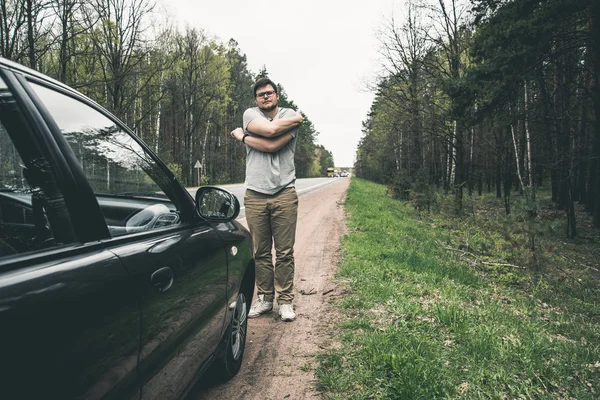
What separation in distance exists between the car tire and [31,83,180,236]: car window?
3.26 feet

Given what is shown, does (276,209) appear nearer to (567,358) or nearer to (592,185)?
(567,358)

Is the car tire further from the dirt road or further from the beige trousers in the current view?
the beige trousers

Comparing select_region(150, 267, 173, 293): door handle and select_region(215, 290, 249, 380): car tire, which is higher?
select_region(150, 267, 173, 293): door handle

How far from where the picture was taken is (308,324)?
13.1 ft

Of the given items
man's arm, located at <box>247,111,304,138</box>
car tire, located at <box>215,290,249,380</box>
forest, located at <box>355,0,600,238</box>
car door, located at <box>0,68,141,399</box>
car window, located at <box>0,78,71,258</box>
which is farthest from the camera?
forest, located at <box>355,0,600,238</box>

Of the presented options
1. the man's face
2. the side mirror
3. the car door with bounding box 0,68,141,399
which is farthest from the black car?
the man's face

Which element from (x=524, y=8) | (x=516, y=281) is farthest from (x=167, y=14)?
Result: (x=516, y=281)

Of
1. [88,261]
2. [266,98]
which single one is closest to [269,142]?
[266,98]

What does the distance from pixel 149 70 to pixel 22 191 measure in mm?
20573

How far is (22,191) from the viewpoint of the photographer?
133cm

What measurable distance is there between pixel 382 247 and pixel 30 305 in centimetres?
739

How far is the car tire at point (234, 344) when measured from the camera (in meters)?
2.67

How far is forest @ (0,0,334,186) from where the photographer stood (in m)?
12.5

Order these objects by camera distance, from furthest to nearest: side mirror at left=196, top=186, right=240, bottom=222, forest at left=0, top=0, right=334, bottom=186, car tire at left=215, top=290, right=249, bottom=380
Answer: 1. forest at left=0, top=0, right=334, bottom=186
2. car tire at left=215, top=290, right=249, bottom=380
3. side mirror at left=196, top=186, right=240, bottom=222
